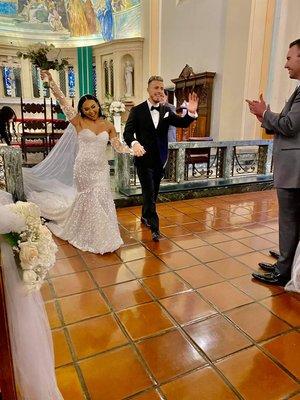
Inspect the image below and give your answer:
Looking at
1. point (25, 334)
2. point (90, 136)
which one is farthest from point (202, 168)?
point (25, 334)

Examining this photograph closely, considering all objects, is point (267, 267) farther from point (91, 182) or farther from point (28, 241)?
point (28, 241)

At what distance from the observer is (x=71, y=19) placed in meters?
14.2

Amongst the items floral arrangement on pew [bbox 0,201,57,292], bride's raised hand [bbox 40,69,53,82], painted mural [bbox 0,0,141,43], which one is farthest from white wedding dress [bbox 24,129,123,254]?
painted mural [bbox 0,0,141,43]

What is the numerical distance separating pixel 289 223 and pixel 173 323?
113cm

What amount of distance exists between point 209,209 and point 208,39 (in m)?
6.38

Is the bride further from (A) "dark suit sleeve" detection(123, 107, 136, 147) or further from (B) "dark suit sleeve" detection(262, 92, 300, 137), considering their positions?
(B) "dark suit sleeve" detection(262, 92, 300, 137)

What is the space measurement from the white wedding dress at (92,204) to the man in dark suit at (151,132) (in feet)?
1.18

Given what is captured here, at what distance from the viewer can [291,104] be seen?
7.28ft

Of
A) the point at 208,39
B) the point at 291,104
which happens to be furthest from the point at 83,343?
the point at 208,39

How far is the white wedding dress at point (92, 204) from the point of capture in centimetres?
313

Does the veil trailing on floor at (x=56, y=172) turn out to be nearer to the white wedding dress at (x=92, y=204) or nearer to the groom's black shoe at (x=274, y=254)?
the white wedding dress at (x=92, y=204)

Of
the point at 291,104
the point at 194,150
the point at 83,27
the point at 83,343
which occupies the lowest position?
the point at 83,343

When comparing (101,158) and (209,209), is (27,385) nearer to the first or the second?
(101,158)

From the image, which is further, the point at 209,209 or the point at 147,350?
the point at 209,209
